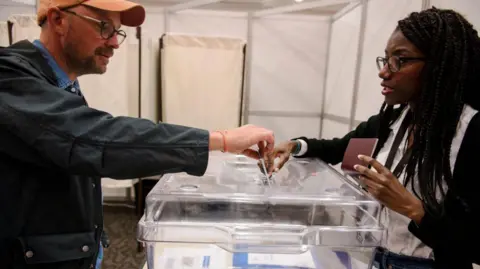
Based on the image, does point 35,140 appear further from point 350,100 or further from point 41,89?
point 350,100

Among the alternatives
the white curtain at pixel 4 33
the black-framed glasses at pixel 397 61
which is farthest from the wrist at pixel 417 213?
the white curtain at pixel 4 33

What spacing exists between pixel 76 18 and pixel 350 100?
70.2 inches

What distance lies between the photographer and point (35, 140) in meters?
0.57

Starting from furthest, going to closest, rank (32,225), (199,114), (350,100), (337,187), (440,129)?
(199,114)
(350,100)
(337,187)
(440,129)
(32,225)

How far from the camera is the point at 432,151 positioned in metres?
0.79

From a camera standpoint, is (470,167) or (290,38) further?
(290,38)

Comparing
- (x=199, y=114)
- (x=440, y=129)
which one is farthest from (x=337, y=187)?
(x=199, y=114)

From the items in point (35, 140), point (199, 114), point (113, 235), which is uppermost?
point (35, 140)

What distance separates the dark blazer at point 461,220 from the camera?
2.31 ft

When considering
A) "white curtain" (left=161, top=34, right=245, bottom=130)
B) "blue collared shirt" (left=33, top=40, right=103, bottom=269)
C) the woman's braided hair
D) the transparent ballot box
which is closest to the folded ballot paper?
the transparent ballot box

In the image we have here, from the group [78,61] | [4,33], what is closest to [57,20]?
[78,61]

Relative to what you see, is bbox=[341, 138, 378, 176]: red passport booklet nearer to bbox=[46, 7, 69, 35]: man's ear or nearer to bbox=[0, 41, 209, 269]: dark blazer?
bbox=[0, 41, 209, 269]: dark blazer

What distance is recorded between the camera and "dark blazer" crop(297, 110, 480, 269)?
704 mm

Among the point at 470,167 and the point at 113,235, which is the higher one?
the point at 470,167
